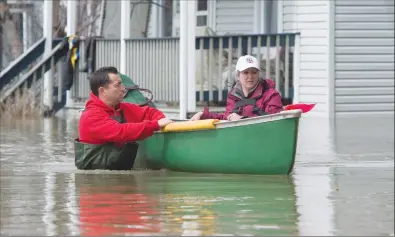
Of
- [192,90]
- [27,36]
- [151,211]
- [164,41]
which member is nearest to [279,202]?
[151,211]

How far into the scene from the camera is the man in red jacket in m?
13.0

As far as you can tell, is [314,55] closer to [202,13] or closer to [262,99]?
[202,13]

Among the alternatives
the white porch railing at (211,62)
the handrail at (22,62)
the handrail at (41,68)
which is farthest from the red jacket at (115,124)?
the handrail at (22,62)

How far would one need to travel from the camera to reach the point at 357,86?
77.3 ft

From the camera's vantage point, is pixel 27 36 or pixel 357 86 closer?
pixel 357 86

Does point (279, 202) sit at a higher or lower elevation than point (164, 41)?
lower

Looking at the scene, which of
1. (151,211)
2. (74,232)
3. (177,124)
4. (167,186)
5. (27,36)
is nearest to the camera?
(74,232)

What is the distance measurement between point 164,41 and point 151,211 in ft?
41.6

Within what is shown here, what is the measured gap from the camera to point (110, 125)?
1298cm

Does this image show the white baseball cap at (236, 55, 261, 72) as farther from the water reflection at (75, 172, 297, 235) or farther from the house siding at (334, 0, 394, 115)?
the house siding at (334, 0, 394, 115)

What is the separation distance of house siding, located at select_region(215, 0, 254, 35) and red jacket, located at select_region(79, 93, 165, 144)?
495 inches

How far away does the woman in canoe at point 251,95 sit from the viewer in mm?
13055

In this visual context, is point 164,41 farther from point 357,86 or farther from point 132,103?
point 132,103

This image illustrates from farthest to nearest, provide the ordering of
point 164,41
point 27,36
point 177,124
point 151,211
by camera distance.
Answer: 1. point 27,36
2. point 164,41
3. point 177,124
4. point 151,211
